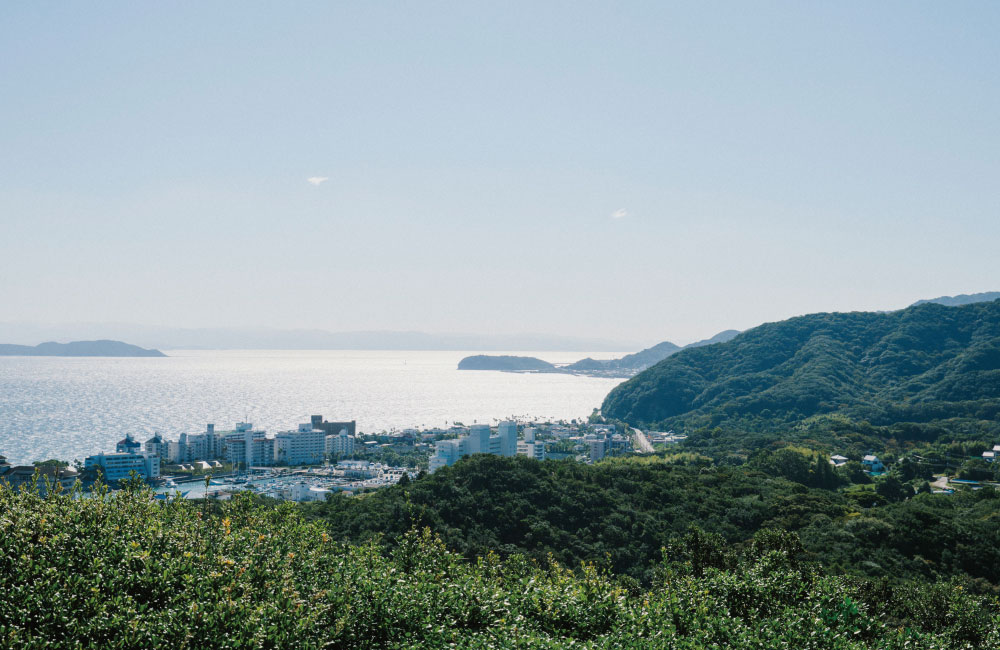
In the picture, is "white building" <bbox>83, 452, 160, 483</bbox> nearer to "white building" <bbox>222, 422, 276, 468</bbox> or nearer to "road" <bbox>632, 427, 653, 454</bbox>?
"white building" <bbox>222, 422, 276, 468</bbox>

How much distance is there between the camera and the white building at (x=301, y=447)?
2526 inches

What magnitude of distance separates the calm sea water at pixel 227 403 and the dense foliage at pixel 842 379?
2386 cm

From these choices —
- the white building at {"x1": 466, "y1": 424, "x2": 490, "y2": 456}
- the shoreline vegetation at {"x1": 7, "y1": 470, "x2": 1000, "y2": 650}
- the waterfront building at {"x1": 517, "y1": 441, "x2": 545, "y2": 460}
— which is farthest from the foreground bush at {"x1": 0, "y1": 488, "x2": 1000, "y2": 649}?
the waterfront building at {"x1": 517, "y1": 441, "x2": 545, "y2": 460}

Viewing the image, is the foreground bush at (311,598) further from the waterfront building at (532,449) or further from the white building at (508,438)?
the waterfront building at (532,449)

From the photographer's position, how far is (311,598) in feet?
12.2

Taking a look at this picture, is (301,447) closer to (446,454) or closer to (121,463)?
(446,454)

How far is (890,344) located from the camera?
259 feet

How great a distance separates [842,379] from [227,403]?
9968 centimetres

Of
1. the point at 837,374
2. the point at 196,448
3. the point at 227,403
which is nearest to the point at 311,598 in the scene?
the point at 196,448

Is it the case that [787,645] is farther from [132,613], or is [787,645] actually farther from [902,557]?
[902,557]

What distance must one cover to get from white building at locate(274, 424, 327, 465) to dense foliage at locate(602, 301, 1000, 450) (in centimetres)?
4516

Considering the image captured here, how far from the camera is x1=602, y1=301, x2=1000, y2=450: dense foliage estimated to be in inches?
2293

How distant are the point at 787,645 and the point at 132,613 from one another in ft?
13.4

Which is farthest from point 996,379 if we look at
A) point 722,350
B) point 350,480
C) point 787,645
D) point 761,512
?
point 787,645
